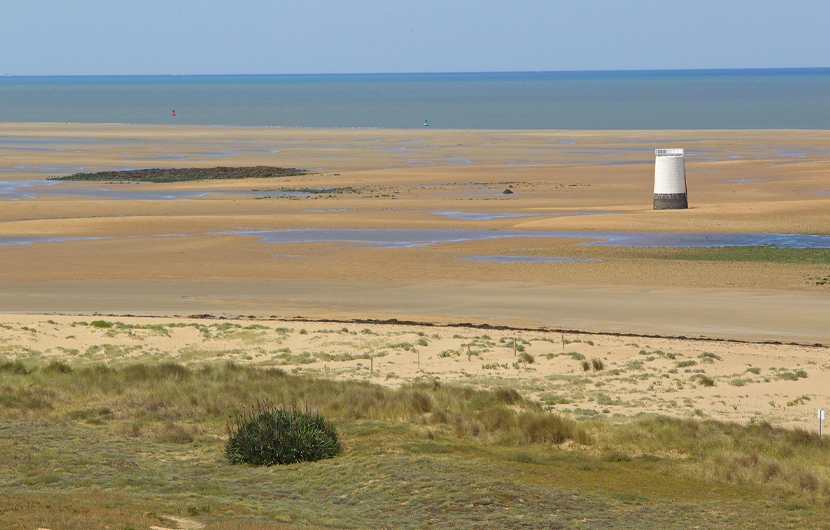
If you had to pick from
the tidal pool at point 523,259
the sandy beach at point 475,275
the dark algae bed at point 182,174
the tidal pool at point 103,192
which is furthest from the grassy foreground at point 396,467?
the dark algae bed at point 182,174

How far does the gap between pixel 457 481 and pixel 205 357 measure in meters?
10.6

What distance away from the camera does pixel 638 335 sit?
21.6 metres

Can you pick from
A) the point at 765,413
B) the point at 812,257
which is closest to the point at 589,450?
the point at 765,413

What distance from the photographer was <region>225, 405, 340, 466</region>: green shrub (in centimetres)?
1127

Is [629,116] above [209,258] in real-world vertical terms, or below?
above

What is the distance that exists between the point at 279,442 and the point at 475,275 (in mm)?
19294

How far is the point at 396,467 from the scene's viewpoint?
1065 centimetres

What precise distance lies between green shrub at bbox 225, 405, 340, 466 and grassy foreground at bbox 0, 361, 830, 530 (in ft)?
0.74

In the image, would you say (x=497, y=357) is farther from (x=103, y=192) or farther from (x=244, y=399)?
(x=103, y=192)

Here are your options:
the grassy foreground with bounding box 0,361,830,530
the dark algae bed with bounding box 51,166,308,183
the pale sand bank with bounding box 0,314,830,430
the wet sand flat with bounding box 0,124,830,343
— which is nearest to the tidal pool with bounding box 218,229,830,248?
the wet sand flat with bounding box 0,124,830,343

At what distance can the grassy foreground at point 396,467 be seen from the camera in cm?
897

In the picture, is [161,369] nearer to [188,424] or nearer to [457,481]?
[188,424]

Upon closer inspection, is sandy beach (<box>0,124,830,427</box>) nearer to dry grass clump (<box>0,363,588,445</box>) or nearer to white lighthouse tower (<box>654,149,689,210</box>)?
white lighthouse tower (<box>654,149,689,210</box>)

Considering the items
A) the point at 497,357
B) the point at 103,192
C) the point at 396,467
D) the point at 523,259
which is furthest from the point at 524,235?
the point at 396,467
